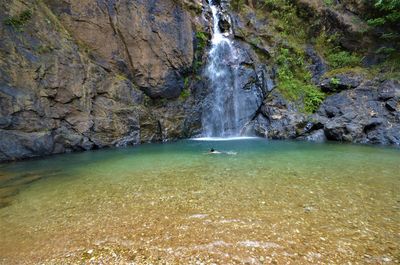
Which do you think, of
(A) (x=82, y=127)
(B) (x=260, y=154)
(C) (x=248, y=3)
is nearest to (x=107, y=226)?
(B) (x=260, y=154)

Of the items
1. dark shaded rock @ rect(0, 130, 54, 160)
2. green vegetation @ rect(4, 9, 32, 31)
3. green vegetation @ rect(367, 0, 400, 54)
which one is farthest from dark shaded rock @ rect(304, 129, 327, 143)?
green vegetation @ rect(4, 9, 32, 31)

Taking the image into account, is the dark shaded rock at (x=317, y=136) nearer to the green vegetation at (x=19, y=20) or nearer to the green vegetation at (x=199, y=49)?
the green vegetation at (x=199, y=49)

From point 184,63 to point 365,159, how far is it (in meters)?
11.7

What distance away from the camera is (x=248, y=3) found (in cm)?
2148

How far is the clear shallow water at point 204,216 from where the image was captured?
3285 millimetres

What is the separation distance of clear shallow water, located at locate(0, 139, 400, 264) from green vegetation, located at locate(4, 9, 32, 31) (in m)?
7.70

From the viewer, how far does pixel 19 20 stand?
12227 millimetres

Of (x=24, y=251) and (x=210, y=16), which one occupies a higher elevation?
(x=210, y=16)

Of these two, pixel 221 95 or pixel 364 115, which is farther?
pixel 221 95

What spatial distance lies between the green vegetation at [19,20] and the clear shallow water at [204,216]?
7700mm

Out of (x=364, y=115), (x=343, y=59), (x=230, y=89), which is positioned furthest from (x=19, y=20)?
(x=343, y=59)

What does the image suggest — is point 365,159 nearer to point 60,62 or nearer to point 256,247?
point 256,247

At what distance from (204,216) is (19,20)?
43.4 feet

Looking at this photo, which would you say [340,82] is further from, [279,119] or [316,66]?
[279,119]
